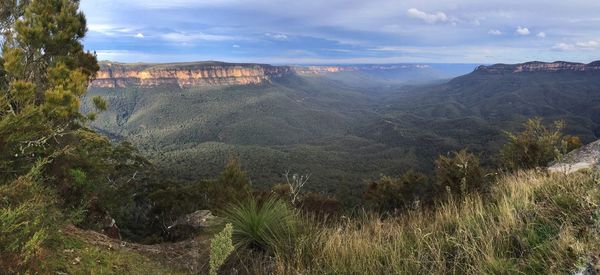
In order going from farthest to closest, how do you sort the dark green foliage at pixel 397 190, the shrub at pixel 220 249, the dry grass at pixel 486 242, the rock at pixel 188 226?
the dark green foliage at pixel 397 190
the rock at pixel 188 226
the shrub at pixel 220 249
the dry grass at pixel 486 242

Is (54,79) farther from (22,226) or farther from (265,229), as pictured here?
(265,229)

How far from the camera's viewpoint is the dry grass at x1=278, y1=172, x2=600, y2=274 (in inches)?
118

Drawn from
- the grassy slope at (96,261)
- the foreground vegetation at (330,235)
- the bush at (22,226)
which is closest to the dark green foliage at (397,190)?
the foreground vegetation at (330,235)

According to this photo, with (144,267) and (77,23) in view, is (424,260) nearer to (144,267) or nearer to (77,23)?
(144,267)

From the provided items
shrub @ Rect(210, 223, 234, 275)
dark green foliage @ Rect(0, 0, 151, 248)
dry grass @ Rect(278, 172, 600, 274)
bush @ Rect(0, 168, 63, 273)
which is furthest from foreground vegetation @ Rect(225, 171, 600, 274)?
dark green foliage @ Rect(0, 0, 151, 248)

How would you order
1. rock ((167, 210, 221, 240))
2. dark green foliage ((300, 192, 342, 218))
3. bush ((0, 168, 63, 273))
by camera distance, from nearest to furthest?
bush ((0, 168, 63, 273)) → dark green foliage ((300, 192, 342, 218)) → rock ((167, 210, 221, 240))

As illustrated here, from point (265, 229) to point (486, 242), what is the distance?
7.86ft

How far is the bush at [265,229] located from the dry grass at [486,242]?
257 millimetres

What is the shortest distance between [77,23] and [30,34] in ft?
4.24

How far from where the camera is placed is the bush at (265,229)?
14.4 ft

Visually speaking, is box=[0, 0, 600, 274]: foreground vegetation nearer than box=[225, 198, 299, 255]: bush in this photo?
Yes

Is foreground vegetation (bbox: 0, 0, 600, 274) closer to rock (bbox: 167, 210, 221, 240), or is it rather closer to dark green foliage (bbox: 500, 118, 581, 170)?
rock (bbox: 167, 210, 221, 240)

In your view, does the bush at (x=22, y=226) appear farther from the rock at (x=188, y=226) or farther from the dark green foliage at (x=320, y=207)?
the rock at (x=188, y=226)

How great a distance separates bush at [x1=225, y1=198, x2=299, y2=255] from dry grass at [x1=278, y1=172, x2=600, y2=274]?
0.26m
